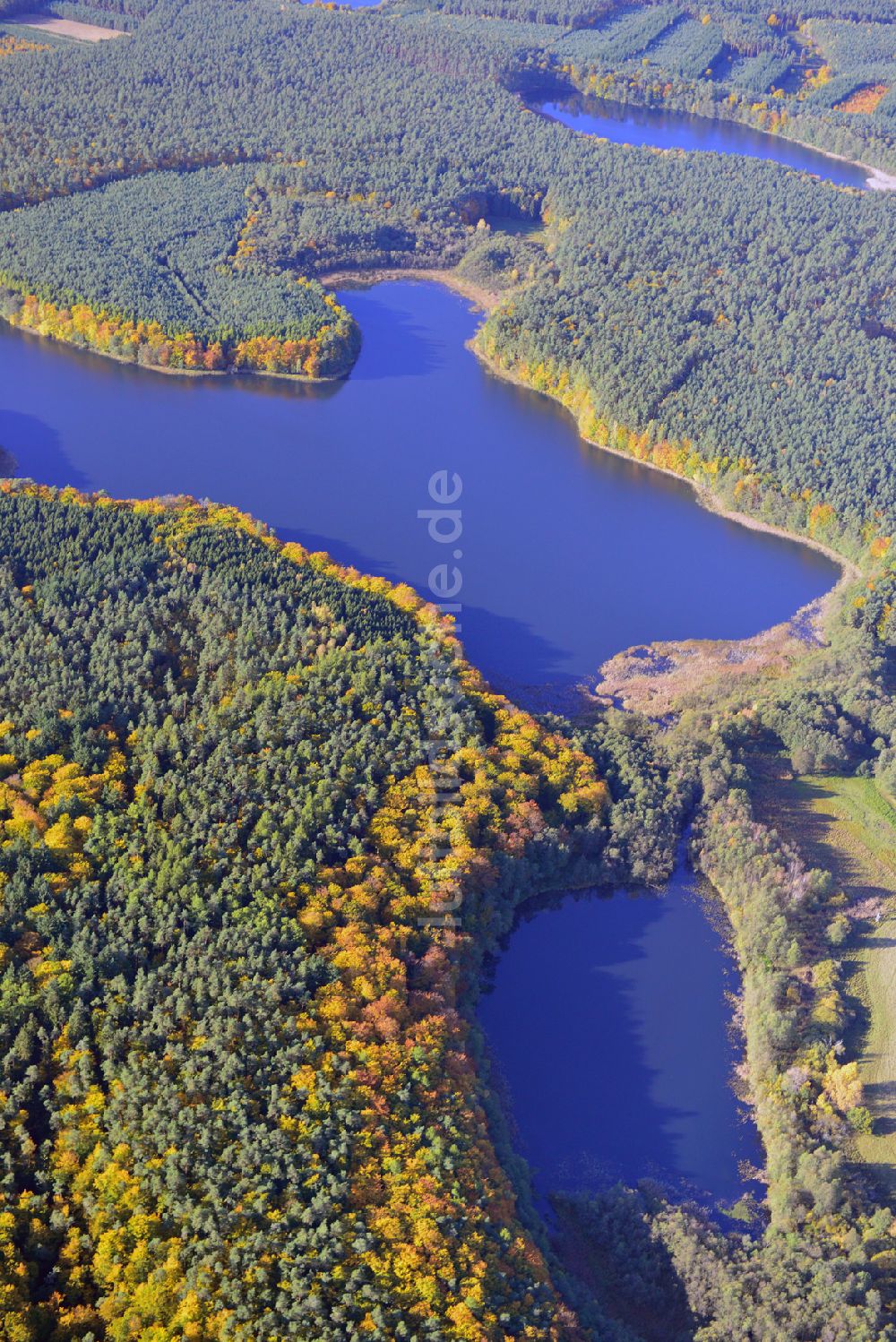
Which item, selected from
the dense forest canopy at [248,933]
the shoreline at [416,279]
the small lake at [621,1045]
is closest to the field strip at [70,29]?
the shoreline at [416,279]

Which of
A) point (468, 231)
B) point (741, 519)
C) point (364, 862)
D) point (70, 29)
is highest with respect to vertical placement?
point (70, 29)

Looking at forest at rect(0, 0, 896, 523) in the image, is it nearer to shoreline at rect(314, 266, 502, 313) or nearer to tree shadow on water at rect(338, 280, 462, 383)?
shoreline at rect(314, 266, 502, 313)

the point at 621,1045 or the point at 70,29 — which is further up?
the point at 70,29

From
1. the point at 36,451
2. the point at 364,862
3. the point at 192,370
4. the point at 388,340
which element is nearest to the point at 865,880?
the point at 364,862

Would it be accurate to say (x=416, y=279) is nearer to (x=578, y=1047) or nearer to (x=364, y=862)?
(x=364, y=862)

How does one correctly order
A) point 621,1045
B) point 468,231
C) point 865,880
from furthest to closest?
point 468,231 < point 865,880 < point 621,1045

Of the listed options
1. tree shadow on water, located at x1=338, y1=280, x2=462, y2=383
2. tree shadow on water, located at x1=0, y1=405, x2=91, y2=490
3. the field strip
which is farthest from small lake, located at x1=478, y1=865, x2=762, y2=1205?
the field strip
